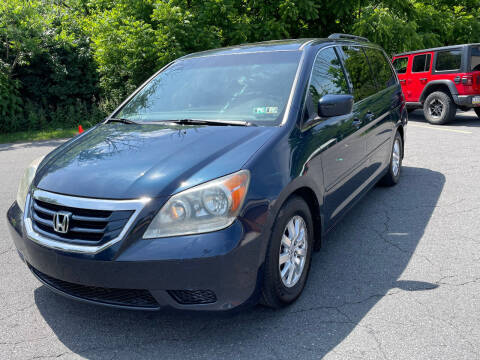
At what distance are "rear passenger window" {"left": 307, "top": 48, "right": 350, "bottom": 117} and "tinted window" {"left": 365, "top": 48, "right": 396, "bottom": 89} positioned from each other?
1288 millimetres

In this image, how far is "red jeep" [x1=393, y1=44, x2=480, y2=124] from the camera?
11.0m

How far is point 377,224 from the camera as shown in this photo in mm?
4527

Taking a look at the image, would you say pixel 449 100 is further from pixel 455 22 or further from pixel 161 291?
pixel 161 291

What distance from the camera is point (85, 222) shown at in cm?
248

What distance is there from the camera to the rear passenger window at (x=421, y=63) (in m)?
12.2

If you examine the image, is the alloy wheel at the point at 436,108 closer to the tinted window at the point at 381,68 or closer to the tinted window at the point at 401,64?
the tinted window at the point at 401,64

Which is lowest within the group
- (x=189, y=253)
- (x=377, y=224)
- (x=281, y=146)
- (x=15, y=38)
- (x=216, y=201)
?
(x=377, y=224)

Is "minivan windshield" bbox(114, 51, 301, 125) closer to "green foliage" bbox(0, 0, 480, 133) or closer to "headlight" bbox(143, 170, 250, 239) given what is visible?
"headlight" bbox(143, 170, 250, 239)

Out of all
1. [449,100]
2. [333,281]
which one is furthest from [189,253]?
[449,100]

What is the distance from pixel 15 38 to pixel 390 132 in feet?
36.2

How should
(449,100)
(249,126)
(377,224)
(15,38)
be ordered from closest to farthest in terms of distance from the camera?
1. (249,126)
2. (377,224)
3. (449,100)
4. (15,38)

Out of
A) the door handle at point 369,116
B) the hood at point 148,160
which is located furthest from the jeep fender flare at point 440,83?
the hood at point 148,160

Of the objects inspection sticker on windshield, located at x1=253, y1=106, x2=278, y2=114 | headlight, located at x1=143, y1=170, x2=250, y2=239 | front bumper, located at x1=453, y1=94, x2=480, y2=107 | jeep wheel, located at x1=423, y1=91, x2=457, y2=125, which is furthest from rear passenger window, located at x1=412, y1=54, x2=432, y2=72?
headlight, located at x1=143, y1=170, x2=250, y2=239

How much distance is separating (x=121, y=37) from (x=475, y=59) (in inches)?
363
